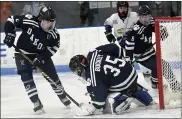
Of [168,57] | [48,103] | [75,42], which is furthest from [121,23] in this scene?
[75,42]

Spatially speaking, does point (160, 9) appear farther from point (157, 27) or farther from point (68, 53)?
point (157, 27)

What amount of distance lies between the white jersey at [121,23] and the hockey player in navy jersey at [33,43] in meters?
0.91

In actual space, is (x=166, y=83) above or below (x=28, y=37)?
below

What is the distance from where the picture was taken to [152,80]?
3.69 m

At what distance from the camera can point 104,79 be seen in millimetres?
2949

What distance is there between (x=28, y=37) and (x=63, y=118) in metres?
0.66

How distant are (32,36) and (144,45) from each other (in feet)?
3.02

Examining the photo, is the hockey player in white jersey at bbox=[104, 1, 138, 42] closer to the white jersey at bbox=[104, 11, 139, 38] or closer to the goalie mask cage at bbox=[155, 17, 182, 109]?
the white jersey at bbox=[104, 11, 139, 38]

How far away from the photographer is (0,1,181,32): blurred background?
5.34 metres

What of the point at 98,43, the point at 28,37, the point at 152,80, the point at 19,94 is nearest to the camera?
the point at 28,37

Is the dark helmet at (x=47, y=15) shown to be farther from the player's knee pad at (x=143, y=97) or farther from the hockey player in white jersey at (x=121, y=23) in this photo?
the hockey player in white jersey at (x=121, y=23)

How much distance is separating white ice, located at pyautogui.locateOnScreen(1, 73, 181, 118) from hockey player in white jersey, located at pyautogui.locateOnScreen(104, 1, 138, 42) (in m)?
0.55

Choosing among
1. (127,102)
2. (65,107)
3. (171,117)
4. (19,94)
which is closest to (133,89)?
(127,102)

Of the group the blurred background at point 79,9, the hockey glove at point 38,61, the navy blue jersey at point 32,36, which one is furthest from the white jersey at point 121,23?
the blurred background at point 79,9
